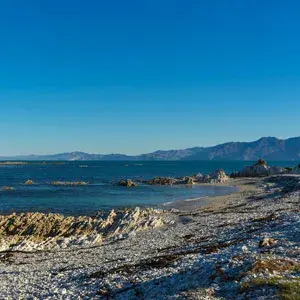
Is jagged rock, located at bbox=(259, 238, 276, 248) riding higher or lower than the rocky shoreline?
higher

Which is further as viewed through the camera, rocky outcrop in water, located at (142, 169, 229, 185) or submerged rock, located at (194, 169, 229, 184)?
submerged rock, located at (194, 169, 229, 184)

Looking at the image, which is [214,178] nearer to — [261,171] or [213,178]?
[213,178]

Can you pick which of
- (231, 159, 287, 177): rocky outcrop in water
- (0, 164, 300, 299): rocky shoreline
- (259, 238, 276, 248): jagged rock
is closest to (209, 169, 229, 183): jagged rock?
(231, 159, 287, 177): rocky outcrop in water

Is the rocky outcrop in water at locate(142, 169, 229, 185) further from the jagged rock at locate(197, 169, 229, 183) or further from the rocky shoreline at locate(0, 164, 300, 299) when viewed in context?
the rocky shoreline at locate(0, 164, 300, 299)

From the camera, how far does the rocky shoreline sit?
53.6ft

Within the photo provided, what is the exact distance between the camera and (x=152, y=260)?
78.1ft

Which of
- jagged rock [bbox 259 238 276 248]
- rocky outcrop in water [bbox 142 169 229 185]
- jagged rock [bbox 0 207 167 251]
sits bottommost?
jagged rock [bbox 0 207 167 251]

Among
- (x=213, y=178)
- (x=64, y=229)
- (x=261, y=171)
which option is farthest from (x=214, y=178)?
(x=64, y=229)

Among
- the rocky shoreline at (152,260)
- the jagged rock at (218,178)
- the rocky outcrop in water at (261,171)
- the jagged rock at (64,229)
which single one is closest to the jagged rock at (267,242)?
the rocky shoreline at (152,260)

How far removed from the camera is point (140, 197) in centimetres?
8088

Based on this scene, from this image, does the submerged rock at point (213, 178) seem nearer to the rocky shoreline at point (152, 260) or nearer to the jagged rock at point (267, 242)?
the rocky shoreline at point (152, 260)

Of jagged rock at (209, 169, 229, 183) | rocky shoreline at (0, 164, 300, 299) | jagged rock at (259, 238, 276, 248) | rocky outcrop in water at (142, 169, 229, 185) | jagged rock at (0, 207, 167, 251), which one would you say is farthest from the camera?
jagged rock at (209, 169, 229, 183)

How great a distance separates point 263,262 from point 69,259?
15945mm

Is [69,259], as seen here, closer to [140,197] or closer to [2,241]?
[2,241]
